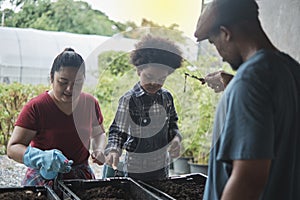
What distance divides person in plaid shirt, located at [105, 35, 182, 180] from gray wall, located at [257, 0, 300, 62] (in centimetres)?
64

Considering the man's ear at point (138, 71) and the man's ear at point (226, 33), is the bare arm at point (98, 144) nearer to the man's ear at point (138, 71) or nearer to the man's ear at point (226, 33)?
the man's ear at point (138, 71)

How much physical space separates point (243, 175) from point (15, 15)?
101 inches

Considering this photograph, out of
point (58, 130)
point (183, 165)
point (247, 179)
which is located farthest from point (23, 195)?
point (183, 165)

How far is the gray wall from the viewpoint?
2066 millimetres

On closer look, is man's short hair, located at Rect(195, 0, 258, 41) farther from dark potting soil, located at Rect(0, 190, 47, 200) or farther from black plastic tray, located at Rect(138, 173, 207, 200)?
dark potting soil, located at Rect(0, 190, 47, 200)

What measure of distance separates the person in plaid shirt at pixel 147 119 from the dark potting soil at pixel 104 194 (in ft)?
0.38

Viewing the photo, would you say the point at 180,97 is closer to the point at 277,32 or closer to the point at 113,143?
the point at 113,143

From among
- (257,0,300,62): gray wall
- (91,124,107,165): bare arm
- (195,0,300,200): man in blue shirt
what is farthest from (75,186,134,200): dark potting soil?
(257,0,300,62): gray wall

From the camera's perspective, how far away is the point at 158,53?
1802mm

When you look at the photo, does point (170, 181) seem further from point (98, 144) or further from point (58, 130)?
point (58, 130)

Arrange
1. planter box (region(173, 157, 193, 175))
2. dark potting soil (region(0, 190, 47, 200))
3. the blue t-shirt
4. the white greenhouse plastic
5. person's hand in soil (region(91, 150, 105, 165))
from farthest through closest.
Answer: planter box (region(173, 157, 193, 175)), the white greenhouse plastic, person's hand in soil (region(91, 150, 105, 165)), dark potting soil (region(0, 190, 47, 200)), the blue t-shirt

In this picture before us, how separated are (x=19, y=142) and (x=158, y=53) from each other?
0.67 metres

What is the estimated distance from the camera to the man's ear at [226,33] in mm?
968

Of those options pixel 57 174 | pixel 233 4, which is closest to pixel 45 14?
pixel 57 174
